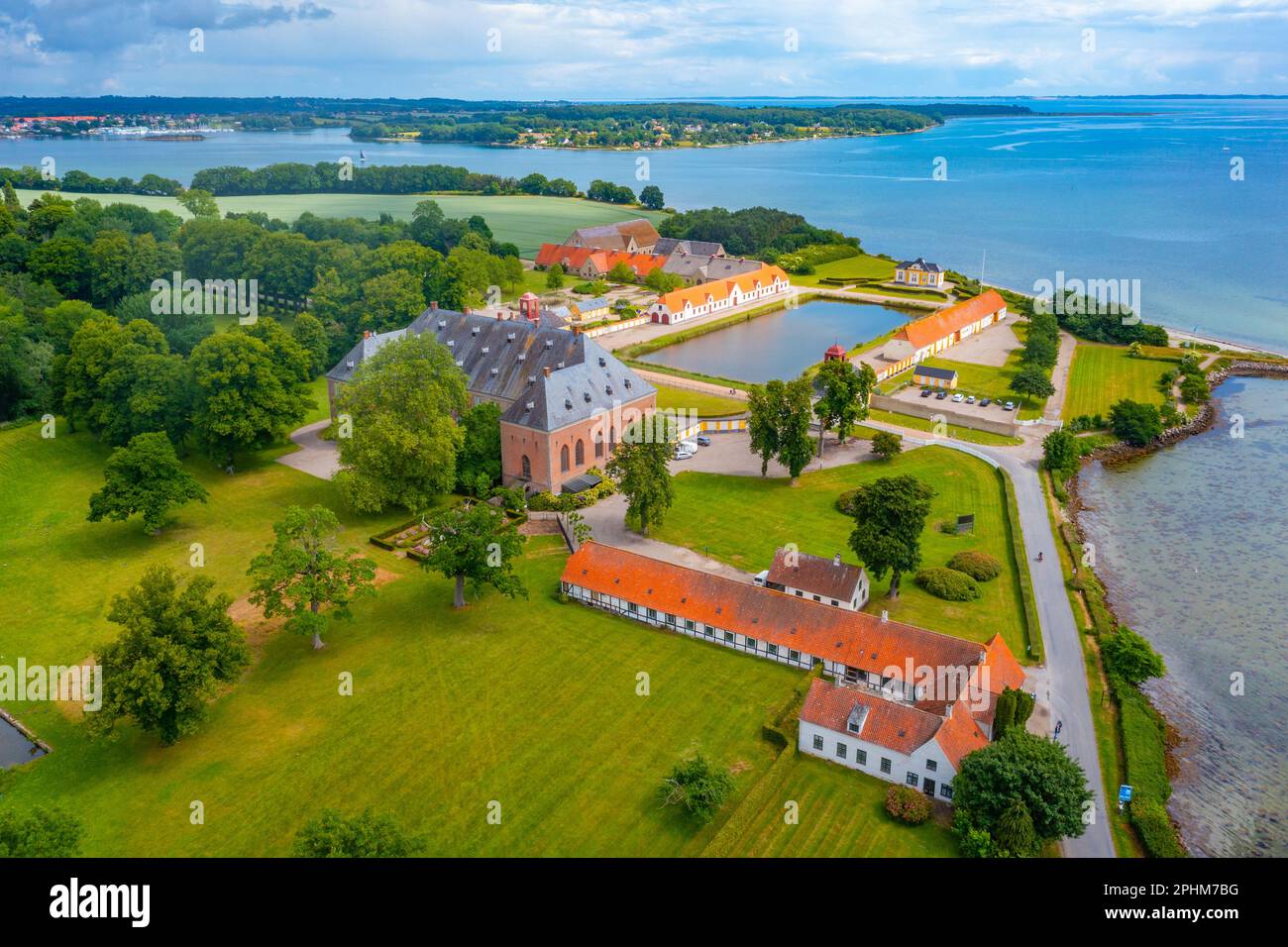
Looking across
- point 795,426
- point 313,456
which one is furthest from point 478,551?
point 313,456

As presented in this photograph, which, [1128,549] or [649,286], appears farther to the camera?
[649,286]

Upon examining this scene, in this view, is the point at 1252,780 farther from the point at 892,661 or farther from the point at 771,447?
the point at 771,447

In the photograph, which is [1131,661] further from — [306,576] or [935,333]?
[935,333]

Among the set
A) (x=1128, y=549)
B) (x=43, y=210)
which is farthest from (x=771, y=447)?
(x=43, y=210)

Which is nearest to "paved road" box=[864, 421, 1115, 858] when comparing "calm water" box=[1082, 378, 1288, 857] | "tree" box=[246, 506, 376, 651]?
"calm water" box=[1082, 378, 1288, 857]

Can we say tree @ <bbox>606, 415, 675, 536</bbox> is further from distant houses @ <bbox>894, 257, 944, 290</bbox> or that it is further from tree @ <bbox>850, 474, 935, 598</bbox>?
distant houses @ <bbox>894, 257, 944, 290</bbox>

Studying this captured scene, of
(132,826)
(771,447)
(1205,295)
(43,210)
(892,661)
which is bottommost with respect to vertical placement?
(132,826)

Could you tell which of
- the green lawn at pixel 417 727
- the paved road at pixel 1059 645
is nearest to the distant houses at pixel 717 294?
the paved road at pixel 1059 645
